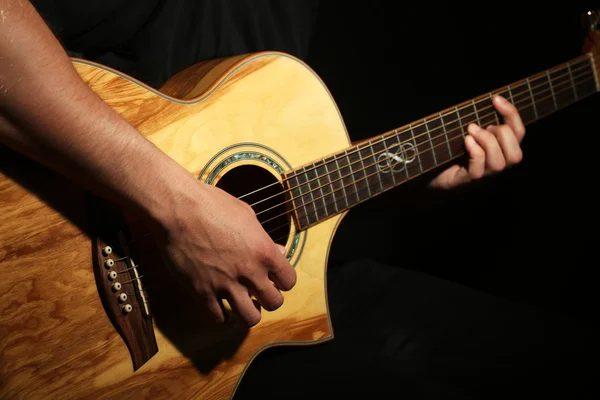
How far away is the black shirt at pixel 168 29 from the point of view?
102 cm

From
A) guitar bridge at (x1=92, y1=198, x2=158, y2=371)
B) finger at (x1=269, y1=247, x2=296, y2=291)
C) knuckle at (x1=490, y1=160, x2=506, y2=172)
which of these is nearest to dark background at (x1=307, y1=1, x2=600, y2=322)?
knuckle at (x1=490, y1=160, x2=506, y2=172)

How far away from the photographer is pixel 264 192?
1.02m

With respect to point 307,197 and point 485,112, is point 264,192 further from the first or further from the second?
point 485,112

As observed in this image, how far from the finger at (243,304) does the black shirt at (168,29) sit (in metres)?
0.57

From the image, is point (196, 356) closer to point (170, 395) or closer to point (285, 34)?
point (170, 395)

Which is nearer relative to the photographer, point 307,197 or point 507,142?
point 307,197

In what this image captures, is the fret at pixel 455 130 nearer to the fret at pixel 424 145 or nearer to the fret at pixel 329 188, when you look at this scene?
the fret at pixel 424 145

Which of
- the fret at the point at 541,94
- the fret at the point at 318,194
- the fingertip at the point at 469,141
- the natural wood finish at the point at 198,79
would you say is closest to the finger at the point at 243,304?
the fret at the point at 318,194

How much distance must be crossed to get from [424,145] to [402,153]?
0.07m

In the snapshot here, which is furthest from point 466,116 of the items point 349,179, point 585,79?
point 585,79

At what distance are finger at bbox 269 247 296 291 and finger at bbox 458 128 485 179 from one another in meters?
0.55

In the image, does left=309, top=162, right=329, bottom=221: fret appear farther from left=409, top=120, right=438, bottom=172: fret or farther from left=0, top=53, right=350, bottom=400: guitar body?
left=409, top=120, right=438, bottom=172: fret

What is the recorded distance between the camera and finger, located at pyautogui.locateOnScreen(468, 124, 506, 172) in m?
1.15

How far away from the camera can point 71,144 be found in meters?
0.71
